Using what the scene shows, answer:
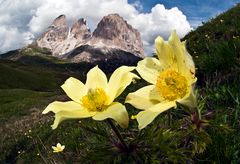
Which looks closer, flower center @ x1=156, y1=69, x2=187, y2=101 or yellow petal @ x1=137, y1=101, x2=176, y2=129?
yellow petal @ x1=137, y1=101, x2=176, y2=129

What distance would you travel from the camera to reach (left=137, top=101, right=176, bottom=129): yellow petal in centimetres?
211

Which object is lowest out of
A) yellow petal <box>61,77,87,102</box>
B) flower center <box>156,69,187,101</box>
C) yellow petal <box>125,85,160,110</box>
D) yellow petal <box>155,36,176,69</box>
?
yellow petal <box>61,77,87,102</box>

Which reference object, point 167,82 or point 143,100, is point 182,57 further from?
point 143,100

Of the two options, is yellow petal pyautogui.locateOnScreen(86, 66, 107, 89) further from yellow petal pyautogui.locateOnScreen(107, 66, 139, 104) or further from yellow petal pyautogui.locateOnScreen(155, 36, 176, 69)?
yellow petal pyautogui.locateOnScreen(155, 36, 176, 69)

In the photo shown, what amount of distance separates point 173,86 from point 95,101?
51 cm

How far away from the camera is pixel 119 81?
262cm

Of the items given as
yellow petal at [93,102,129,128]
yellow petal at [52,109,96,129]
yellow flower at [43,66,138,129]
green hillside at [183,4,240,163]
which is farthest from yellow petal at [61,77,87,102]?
green hillside at [183,4,240,163]

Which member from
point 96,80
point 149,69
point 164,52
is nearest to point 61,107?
point 96,80

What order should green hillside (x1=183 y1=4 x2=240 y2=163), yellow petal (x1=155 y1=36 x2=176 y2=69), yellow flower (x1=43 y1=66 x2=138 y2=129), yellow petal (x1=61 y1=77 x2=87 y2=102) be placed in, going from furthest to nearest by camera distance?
green hillside (x1=183 y1=4 x2=240 y2=163) < yellow petal (x1=61 y1=77 x2=87 y2=102) < yellow petal (x1=155 y1=36 x2=176 y2=69) < yellow flower (x1=43 y1=66 x2=138 y2=129)

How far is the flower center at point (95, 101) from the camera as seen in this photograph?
8.27 feet

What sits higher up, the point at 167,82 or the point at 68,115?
the point at 167,82

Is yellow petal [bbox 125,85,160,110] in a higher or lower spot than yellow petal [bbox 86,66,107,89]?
higher

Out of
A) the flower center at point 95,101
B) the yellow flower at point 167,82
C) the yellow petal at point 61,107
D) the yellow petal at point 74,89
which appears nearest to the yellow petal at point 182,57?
the yellow flower at point 167,82

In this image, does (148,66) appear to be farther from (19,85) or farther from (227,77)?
(19,85)
